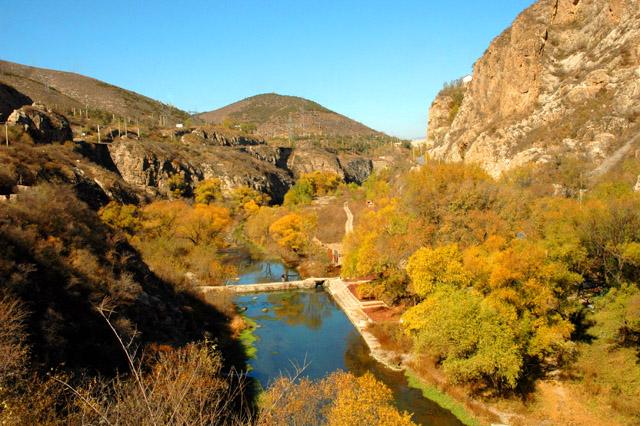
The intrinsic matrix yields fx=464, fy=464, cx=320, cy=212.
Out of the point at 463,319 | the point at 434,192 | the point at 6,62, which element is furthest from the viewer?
the point at 6,62

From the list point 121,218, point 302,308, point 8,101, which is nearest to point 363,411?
point 302,308

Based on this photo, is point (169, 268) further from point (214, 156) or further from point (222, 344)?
point (214, 156)

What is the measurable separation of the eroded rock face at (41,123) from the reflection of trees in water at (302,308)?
166ft

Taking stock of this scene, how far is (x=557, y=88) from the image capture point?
6372 centimetres

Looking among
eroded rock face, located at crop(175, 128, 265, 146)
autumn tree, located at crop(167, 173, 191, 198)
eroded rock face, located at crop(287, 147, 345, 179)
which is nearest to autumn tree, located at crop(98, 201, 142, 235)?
autumn tree, located at crop(167, 173, 191, 198)

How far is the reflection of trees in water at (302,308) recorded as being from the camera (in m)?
36.2

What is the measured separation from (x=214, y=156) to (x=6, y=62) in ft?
355

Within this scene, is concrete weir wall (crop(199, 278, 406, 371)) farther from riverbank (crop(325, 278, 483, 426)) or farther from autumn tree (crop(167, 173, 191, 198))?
autumn tree (crop(167, 173, 191, 198))

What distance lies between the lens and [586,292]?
31.0 m

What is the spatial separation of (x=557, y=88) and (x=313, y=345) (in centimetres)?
5353

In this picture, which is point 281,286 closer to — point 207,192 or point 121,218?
point 121,218

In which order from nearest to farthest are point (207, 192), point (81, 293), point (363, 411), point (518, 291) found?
point (363, 411) → point (81, 293) → point (518, 291) → point (207, 192)

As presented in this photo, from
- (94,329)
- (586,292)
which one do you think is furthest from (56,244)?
(586,292)

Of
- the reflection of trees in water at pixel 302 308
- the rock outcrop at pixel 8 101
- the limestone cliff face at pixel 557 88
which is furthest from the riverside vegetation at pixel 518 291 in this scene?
the rock outcrop at pixel 8 101
